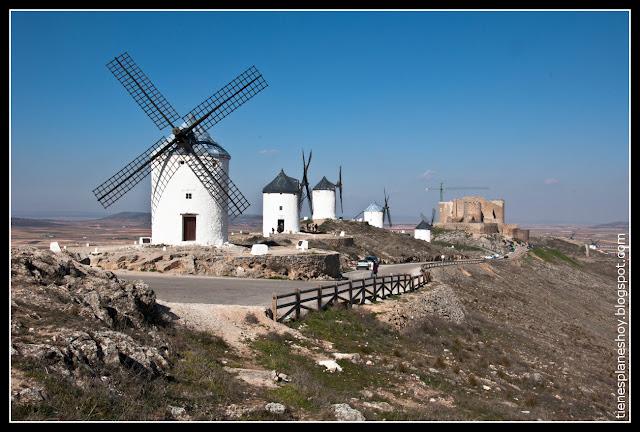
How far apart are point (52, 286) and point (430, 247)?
153 ft

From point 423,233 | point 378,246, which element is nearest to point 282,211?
point 378,246

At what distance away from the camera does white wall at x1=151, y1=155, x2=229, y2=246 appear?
87.0 feet

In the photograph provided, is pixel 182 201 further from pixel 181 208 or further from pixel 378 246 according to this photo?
pixel 378 246

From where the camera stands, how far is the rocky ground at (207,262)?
24578mm

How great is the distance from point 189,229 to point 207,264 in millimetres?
2894

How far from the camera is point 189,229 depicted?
88.4ft

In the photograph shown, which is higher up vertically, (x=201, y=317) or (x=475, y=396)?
(x=201, y=317)

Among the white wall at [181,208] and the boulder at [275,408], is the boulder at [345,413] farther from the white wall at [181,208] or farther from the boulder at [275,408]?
the white wall at [181,208]

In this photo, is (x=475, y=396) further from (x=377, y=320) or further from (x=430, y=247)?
(x=430, y=247)

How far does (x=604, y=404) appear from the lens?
45.6ft

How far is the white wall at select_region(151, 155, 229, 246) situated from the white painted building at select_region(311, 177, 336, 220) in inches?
1319

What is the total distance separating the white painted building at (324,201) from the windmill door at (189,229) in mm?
33687
